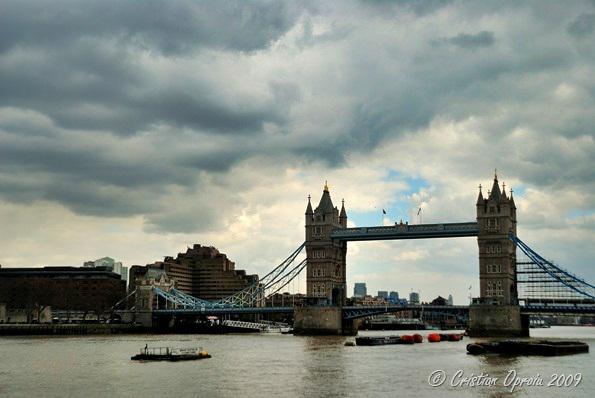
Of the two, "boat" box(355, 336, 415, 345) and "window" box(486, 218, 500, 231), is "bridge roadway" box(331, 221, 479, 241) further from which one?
"boat" box(355, 336, 415, 345)

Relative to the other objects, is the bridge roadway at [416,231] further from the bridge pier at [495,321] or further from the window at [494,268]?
the bridge pier at [495,321]

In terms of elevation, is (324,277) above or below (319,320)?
above

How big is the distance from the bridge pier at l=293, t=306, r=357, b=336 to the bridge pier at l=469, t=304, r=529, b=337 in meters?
23.6

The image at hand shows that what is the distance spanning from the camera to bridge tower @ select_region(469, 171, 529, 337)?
123500 mm

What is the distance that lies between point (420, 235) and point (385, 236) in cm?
652

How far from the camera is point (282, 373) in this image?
61812mm

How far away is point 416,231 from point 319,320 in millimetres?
22778

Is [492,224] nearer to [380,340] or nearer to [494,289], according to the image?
[494,289]

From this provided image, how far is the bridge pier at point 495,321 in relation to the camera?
122375 mm

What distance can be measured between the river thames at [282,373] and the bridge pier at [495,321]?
35895 millimetres

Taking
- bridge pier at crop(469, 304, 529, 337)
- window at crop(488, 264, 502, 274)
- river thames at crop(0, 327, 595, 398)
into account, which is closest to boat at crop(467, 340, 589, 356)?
river thames at crop(0, 327, 595, 398)

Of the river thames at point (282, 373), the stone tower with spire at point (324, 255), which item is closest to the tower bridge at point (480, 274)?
the stone tower with spire at point (324, 255)

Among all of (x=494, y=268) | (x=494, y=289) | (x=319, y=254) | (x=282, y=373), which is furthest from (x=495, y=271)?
(x=282, y=373)

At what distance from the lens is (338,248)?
148 meters
